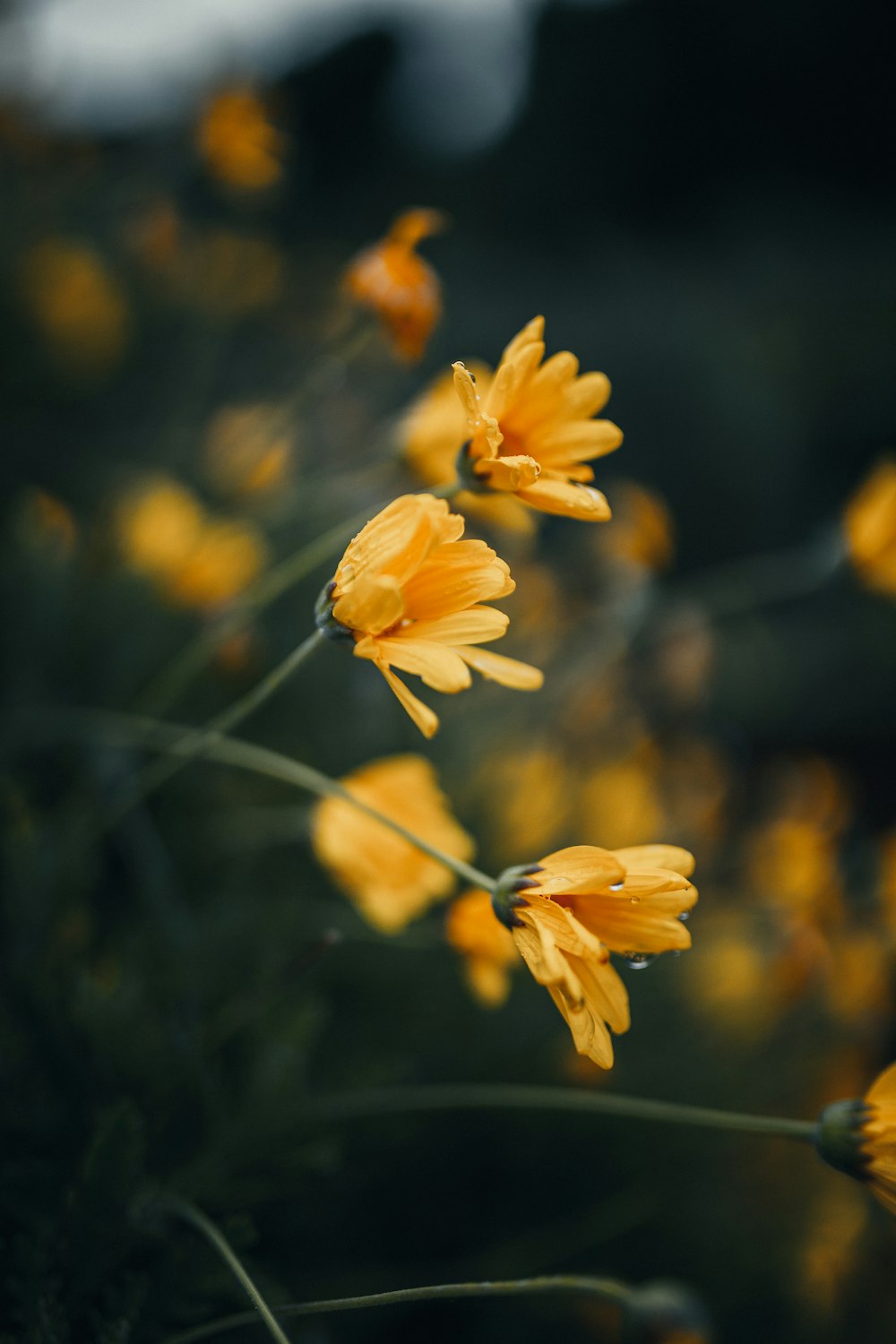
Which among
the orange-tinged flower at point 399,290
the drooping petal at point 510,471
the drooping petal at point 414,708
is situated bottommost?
the drooping petal at point 414,708

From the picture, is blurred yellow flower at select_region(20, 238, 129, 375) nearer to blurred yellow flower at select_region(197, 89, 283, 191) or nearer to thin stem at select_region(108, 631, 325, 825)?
blurred yellow flower at select_region(197, 89, 283, 191)

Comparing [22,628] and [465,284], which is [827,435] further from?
[22,628]

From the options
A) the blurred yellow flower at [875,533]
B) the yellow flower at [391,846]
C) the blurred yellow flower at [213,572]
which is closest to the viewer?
the yellow flower at [391,846]

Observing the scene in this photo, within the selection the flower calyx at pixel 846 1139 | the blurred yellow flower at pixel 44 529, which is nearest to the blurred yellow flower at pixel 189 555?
the blurred yellow flower at pixel 44 529

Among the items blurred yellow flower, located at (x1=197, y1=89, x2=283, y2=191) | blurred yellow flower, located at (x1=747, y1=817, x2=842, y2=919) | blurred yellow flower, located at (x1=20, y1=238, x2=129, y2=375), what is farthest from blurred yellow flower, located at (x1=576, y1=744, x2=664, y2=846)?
blurred yellow flower, located at (x1=20, y1=238, x2=129, y2=375)

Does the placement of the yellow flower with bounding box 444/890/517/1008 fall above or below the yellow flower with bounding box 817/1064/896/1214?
above

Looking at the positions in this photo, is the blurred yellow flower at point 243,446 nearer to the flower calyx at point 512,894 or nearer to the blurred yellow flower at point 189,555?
the blurred yellow flower at point 189,555

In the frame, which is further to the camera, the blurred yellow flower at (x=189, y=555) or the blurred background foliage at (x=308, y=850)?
the blurred yellow flower at (x=189, y=555)
